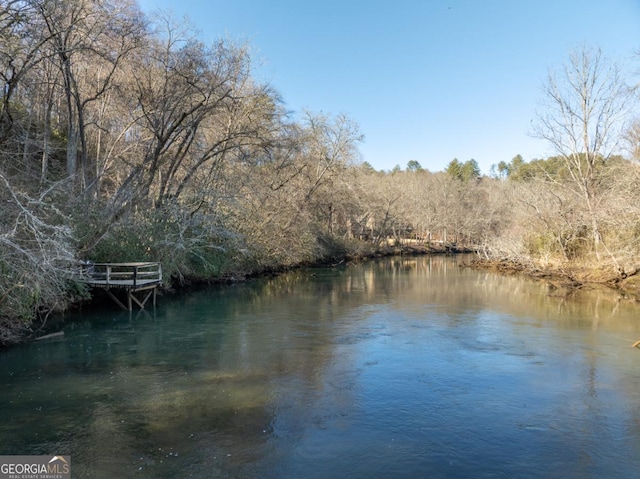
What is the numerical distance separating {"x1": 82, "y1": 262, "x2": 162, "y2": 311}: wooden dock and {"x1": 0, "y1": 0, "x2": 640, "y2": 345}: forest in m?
0.60

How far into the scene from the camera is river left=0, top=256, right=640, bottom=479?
6.16m

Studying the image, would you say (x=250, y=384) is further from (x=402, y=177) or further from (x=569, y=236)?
(x=402, y=177)

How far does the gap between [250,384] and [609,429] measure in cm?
627

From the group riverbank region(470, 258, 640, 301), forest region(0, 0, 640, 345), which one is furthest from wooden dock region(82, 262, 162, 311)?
riverbank region(470, 258, 640, 301)

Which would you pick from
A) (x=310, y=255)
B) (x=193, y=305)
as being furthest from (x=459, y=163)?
(x=193, y=305)

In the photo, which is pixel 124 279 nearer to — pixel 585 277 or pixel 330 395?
pixel 330 395

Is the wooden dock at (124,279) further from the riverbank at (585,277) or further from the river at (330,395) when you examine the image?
the riverbank at (585,277)

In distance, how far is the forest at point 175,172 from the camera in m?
12.9

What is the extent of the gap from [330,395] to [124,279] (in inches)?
458

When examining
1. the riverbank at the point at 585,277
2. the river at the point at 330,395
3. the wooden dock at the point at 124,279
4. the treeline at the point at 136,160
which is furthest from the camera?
the riverbank at the point at 585,277

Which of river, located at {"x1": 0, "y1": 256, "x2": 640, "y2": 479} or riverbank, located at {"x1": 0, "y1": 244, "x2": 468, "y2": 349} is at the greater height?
riverbank, located at {"x1": 0, "y1": 244, "x2": 468, "y2": 349}

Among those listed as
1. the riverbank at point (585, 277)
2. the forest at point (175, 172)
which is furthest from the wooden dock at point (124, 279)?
the riverbank at point (585, 277)

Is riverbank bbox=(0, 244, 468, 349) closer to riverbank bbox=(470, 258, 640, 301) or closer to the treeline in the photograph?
the treeline

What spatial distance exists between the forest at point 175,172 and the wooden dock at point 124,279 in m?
0.60
